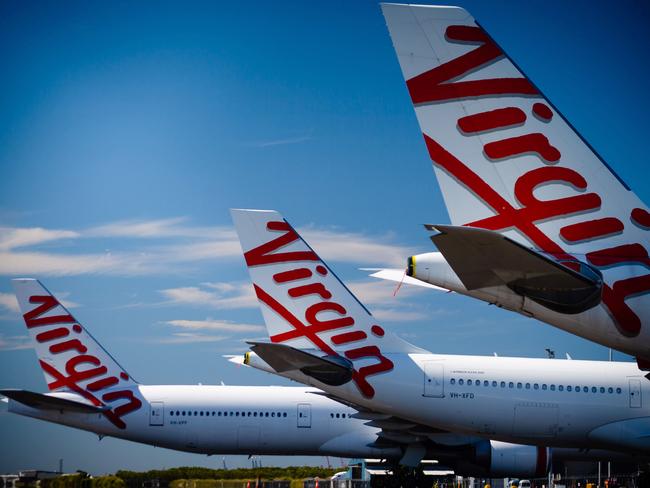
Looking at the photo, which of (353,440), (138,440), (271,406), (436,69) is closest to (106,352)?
(138,440)

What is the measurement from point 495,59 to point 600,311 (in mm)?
3255

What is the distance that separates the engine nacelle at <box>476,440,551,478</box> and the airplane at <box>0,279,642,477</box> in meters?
4.36

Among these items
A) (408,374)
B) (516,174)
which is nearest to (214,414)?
(408,374)

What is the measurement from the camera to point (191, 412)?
33.7 meters

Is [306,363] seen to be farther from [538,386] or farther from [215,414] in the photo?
[215,414]

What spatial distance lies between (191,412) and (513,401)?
568 inches

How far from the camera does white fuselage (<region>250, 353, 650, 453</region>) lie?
79.0ft

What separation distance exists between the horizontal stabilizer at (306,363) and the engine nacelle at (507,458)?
22.4 ft

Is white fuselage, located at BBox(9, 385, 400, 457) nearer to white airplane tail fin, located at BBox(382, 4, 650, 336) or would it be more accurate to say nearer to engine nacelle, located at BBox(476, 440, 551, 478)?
engine nacelle, located at BBox(476, 440, 551, 478)

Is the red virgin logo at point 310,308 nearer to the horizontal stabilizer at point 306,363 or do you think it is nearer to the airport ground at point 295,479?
the horizontal stabilizer at point 306,363

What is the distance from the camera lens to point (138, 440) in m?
34.4

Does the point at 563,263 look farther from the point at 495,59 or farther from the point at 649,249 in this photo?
the point at 495,59

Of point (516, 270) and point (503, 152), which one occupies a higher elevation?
point (503, 152)

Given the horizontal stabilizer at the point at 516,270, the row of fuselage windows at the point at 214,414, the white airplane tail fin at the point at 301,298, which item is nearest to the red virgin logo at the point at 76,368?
the row of fuselage windows at the point at 214,414
